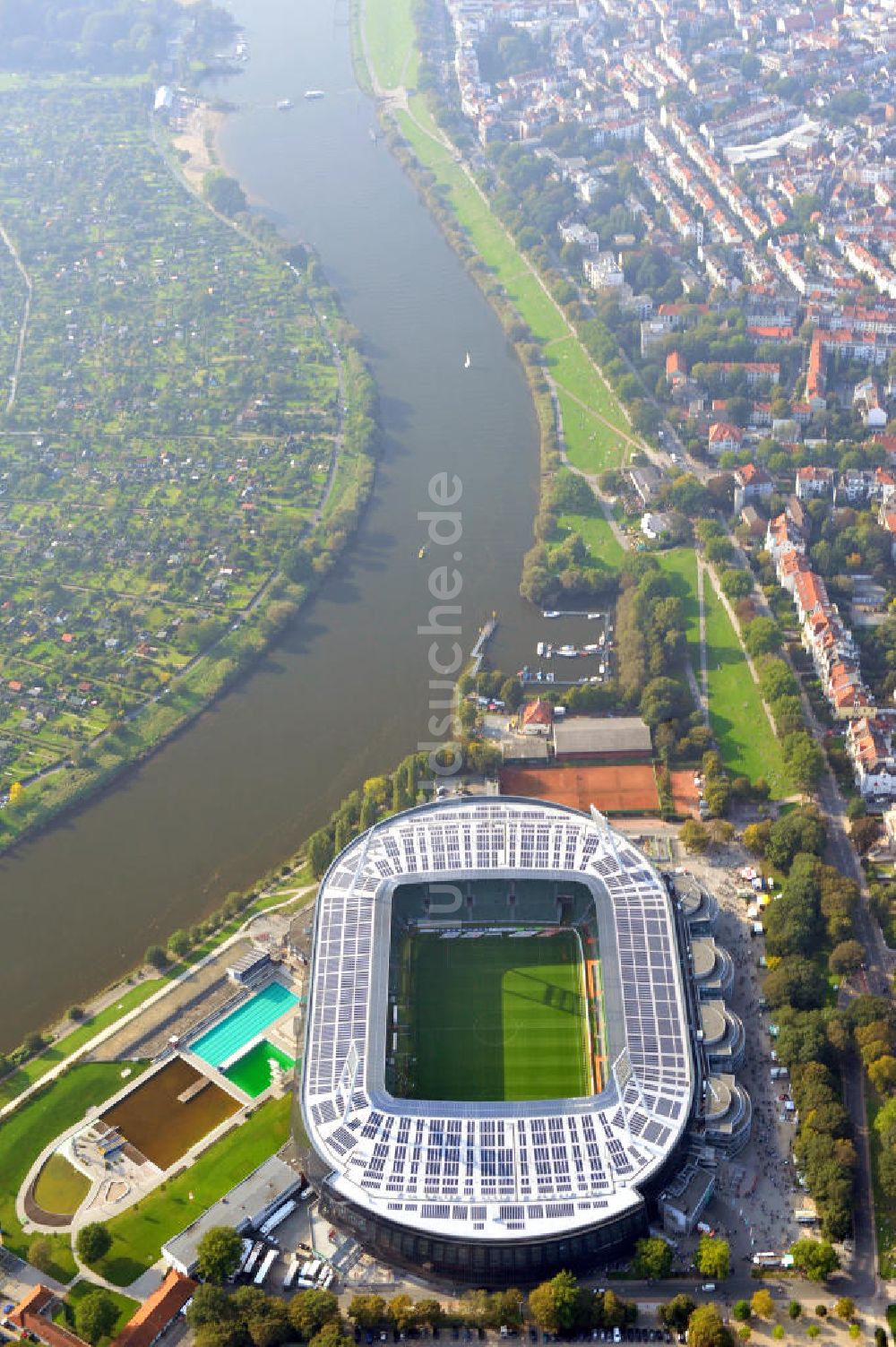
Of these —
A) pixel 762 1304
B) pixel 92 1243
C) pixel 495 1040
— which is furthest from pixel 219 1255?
pixel 762 1304

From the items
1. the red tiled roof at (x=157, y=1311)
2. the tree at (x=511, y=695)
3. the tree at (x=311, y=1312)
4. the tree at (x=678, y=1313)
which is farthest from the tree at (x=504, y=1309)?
the tree at (x=511, y=695)

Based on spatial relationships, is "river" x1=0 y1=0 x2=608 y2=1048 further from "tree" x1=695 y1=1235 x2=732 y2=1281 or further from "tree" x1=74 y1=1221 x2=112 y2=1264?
"tree" x1=695 y1=1235 x2=732 y2=1281

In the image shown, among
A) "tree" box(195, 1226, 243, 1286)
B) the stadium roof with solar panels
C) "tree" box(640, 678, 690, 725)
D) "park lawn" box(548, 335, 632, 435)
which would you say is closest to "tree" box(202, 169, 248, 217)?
"park lawn" box(548, 335, 632, 435)

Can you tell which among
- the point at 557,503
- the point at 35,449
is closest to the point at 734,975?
the point at 557,503

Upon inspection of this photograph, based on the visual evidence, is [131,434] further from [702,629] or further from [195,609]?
[702,629]

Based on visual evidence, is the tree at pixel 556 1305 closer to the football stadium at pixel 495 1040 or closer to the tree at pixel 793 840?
the football stadium at pixel 495 1040

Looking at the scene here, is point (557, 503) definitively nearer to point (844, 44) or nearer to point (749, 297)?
point (749, 297)
